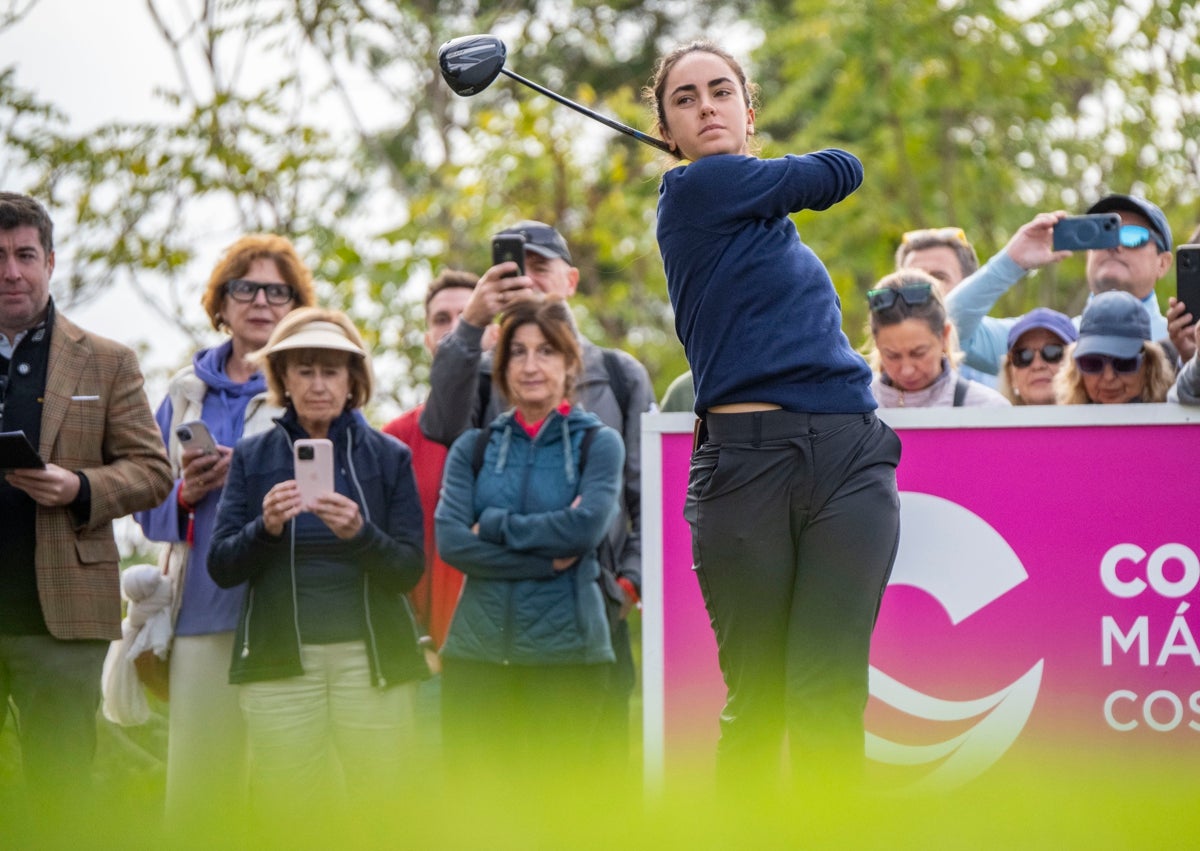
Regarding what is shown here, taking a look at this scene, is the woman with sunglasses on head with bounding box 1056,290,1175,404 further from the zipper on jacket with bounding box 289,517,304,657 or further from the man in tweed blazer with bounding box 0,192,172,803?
the man in tweed blazer with bounding box 0,192,172,803

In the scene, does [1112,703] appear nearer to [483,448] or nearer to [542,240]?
[483,448]

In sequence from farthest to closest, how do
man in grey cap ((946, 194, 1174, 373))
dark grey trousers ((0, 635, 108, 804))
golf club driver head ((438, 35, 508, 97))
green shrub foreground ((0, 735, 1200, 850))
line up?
man in grey cap ((946, 194, 1174, 373)), dark grey trousers ((0, 635, 108, 804)), golf club driver head ((438, 35, 508, 97)), green shrub foreground ((0, 735, 1200, 850))

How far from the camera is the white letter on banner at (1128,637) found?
4.50 metres

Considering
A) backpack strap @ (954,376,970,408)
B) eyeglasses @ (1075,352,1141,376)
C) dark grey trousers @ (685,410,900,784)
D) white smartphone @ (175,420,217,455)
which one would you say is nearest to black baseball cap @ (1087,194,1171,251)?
eyeglasses @ (1075,352,1141,376)

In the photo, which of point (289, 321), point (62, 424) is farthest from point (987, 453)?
point (62, 424)

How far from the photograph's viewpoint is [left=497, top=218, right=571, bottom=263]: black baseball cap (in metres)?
6.23

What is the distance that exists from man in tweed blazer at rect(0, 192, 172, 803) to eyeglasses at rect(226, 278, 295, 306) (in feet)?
2.85

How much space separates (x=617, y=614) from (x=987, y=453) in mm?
1542

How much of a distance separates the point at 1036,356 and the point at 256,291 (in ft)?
9.57

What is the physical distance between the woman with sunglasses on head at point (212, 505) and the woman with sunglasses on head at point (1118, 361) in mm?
2797

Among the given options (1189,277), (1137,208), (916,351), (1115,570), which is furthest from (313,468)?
(1137,208)

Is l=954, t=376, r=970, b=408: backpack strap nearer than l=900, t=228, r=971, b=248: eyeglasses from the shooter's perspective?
Yes

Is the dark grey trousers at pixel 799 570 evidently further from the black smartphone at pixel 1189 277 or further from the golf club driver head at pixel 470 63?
the black smartphone at pixel 1189 277

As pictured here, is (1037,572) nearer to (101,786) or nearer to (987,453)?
(987,453)
